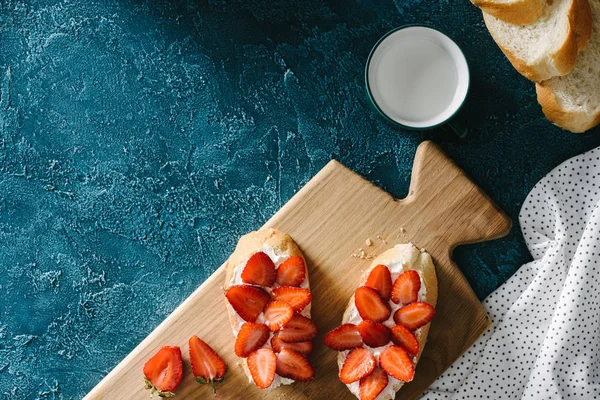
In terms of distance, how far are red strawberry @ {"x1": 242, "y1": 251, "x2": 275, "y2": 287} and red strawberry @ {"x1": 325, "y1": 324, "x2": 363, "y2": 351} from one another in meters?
0.22

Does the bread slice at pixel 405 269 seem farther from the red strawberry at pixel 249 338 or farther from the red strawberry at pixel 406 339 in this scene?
the red strawberry at pixel 249 338

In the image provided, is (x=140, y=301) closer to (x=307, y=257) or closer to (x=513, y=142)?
(x=307, y=257)

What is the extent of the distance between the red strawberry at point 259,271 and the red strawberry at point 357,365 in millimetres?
295

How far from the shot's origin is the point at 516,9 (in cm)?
169

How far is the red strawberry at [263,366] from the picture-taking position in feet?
5.63

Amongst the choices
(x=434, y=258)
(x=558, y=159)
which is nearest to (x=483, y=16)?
(x=558, y=159)

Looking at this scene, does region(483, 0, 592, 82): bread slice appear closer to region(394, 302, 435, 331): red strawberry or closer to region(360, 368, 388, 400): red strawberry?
region(394, 302, 435, 331): red strawberry

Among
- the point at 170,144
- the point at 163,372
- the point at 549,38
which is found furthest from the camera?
the point at 170,144

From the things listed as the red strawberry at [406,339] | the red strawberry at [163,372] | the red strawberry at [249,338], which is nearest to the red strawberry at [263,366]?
the red strawberry at [249,338]

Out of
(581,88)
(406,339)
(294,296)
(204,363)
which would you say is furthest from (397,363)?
(581,88)

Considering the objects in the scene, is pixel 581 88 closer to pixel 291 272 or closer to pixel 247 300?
pixel 291 272

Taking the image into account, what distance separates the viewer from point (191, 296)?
1.85 meters

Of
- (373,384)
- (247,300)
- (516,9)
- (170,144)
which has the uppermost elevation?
(170,144)

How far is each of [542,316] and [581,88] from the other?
643mm
